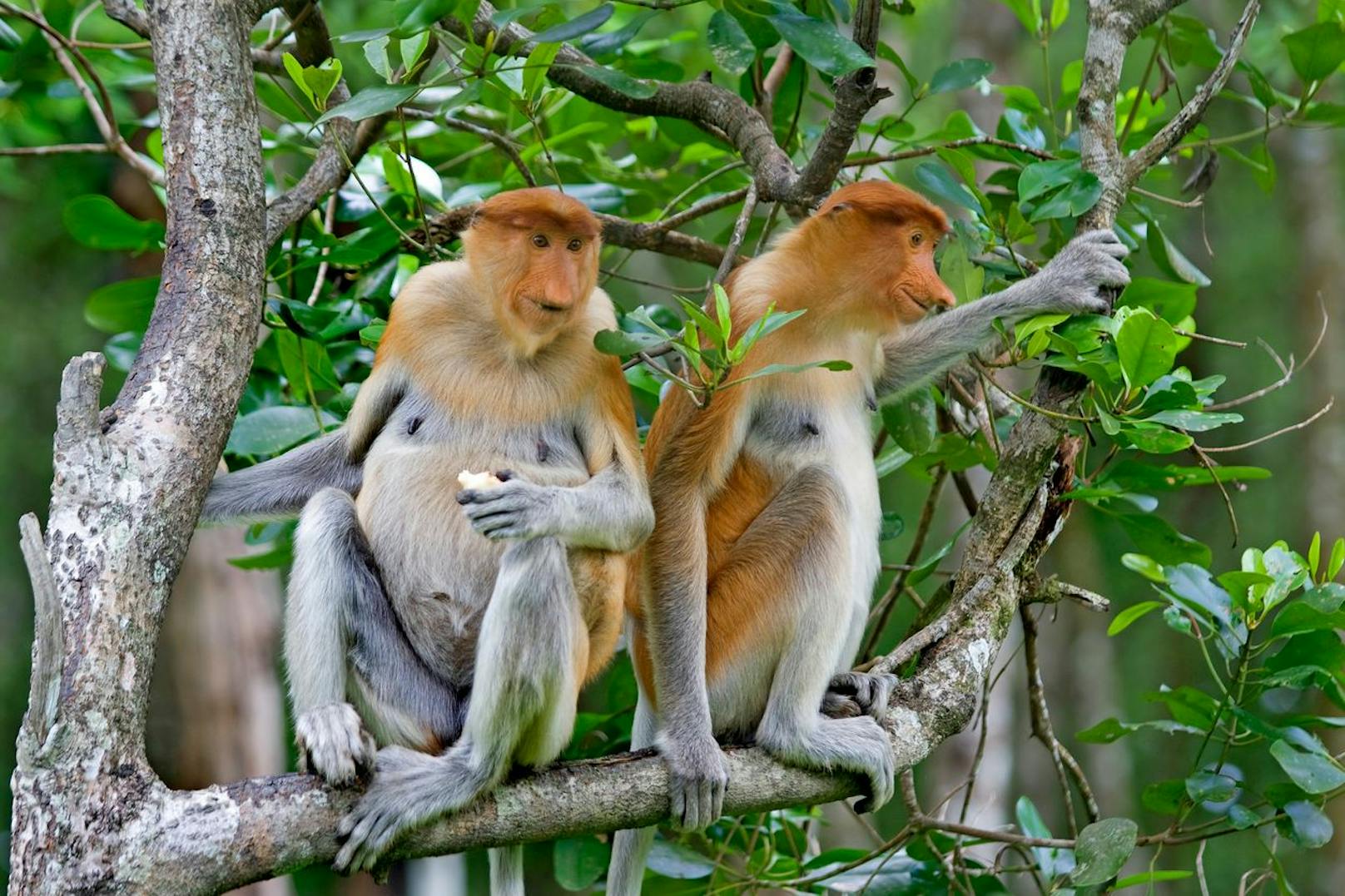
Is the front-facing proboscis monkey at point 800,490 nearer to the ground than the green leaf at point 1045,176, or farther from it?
nearer to the ground

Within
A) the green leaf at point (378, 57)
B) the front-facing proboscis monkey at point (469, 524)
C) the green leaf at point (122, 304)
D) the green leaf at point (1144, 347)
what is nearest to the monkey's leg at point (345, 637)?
the front-facing proboscis monkey at point (469, 524)

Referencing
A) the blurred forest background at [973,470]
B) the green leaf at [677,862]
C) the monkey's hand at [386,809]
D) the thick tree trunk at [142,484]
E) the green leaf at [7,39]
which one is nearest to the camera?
the thick tree trunk at [142,484]

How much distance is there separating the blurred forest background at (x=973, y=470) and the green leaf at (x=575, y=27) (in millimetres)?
1335

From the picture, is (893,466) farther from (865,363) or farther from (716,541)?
(716,541)

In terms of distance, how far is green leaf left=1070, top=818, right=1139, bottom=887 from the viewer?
3076mm

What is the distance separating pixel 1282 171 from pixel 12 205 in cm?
1011

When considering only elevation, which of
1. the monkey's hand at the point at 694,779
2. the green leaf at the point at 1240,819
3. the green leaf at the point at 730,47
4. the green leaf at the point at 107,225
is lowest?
the green leaf at the point at 1240,819

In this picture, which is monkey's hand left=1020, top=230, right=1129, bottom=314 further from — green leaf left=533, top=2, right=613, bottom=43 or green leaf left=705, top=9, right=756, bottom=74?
green leaf left=533, top=2, right=613, bottom=43

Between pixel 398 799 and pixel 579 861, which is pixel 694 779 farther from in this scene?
pixel 579 861

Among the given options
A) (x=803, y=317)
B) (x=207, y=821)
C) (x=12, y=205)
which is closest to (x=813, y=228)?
(x=803, y=317)

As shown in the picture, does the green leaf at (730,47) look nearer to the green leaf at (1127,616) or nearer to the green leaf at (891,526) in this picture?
the green leaf at (891,526)

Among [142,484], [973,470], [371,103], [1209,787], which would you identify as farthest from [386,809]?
[973,470]

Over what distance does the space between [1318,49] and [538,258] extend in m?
2.19

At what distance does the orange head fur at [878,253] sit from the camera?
3.58 metres
